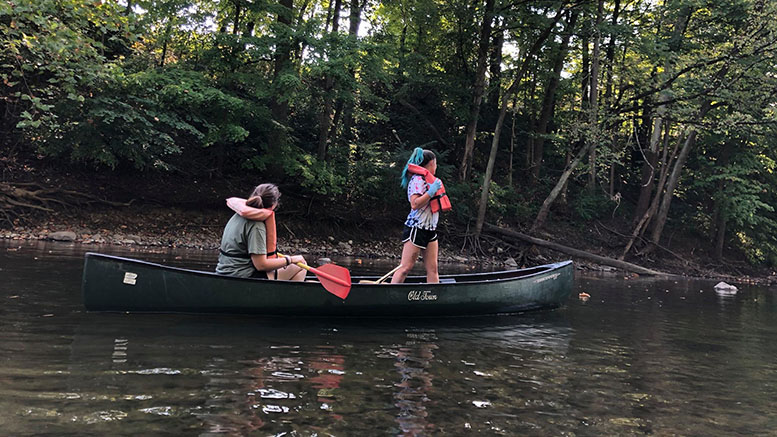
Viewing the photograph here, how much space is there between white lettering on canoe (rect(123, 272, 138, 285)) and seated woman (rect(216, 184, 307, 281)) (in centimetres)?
80

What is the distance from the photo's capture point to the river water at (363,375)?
2869 mm

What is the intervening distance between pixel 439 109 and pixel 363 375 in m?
17.5

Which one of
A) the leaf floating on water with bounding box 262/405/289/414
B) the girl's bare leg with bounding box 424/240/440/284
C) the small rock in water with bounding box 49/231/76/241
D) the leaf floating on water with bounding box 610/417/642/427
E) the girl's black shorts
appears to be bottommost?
the leaf floating on water with bounding box 262/405/289/414

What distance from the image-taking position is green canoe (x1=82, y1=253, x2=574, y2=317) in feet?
16.7

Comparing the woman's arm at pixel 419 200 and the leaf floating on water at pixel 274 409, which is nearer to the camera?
the leaf floating on water at pixel 274 409

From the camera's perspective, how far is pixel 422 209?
6.29 meters

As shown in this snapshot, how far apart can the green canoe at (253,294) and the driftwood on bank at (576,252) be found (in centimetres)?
1018

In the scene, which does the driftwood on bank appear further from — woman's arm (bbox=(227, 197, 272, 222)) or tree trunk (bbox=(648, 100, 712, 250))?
woman's arm (bbox=(227, 197, 272, 222))

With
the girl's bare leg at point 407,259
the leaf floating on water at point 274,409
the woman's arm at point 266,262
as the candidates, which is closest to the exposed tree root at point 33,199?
the woman's arm at point 266,262

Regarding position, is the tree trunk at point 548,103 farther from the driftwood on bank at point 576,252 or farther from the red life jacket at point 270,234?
the red life jacket at point 270,234

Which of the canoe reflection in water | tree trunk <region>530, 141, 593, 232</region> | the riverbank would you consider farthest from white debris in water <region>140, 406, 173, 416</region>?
tree trunk <region>530, 141, 593, 232</region>

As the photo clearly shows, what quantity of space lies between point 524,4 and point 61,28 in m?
14.1

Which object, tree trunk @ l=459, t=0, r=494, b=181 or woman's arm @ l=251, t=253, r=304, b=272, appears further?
tree trunk @ l=459, t=0, r=494, b=181

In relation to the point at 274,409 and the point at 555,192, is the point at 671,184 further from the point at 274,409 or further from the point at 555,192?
the point at 274,409
